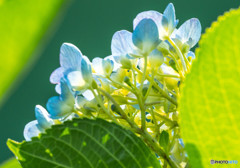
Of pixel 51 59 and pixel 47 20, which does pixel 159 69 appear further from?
pixel 51 59

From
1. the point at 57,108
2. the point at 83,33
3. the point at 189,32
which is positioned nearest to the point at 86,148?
the point at 57,108

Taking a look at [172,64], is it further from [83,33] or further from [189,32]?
[83,33]

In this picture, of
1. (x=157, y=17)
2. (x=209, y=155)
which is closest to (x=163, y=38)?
(x=157, y=17)

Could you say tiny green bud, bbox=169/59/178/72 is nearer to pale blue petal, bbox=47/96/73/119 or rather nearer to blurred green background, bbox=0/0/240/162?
pale blue petal, bbox=47/96/73/119

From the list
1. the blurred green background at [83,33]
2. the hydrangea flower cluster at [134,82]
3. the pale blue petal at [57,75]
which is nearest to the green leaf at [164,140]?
the hydrangea flower cluster at [134,82]

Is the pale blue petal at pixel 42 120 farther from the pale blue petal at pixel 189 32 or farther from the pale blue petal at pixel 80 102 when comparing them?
the pale blue petal at pixel 189 32
